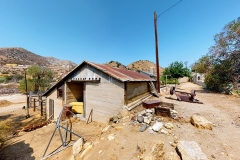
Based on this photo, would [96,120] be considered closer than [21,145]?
No

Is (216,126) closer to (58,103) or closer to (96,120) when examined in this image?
(96,120)

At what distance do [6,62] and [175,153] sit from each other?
93.8 m

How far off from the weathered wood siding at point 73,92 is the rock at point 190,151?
10.6 meters

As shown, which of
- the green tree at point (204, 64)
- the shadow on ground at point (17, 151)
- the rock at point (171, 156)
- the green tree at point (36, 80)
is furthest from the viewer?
the green tree at point (36, 80)

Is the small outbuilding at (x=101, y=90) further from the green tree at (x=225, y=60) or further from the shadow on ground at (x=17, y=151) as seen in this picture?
the green tree at (x=225, y=60)

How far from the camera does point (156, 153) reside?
345 cm

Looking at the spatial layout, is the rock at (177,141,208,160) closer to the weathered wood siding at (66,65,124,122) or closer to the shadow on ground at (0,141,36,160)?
the weathered wood siding at (66,65,124,122)

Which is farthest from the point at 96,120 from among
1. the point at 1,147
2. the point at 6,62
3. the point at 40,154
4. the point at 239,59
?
the point at 6,62

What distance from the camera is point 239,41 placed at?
14.5 meters

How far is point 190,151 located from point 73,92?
36.4 feet

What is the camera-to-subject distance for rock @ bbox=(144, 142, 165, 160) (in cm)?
334

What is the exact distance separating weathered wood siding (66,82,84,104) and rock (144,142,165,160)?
32.7ft

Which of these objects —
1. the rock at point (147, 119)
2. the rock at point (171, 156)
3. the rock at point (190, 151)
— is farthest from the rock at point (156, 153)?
the rock at point (147, 119)

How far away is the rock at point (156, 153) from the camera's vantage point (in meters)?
3.34
